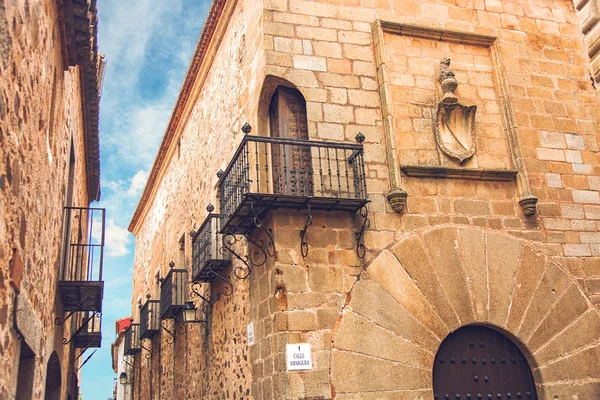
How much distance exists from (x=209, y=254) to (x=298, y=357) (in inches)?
123

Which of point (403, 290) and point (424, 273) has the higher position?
point (424, 273)

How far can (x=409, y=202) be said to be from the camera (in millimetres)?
7617

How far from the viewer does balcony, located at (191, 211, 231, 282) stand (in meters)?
9.14

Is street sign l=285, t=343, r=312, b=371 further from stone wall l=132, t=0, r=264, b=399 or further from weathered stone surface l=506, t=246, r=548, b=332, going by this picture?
weathered stone surface l=506, t=246, r=548, b=332

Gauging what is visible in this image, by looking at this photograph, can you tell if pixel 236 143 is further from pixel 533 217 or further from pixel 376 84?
pixel 533 217

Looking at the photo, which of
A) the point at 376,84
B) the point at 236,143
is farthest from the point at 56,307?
the point at 376,84

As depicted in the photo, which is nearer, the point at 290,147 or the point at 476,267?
the point at 476,267

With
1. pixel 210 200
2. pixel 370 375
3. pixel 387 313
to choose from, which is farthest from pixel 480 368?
pixel 210 200

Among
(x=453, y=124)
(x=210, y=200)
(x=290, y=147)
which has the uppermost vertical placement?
(x=210, y=200)

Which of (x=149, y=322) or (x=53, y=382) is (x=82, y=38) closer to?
(x=53, y=382)

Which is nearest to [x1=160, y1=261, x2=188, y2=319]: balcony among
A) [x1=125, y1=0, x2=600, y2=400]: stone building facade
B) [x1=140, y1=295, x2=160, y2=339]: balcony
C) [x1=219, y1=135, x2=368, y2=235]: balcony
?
[x1=140, y1=295, x2=160, y2=339]: balcony

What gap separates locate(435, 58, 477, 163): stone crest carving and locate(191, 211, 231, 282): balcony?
3342mm

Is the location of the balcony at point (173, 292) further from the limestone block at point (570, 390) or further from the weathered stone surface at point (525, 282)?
the limestone block at point (570, 390)

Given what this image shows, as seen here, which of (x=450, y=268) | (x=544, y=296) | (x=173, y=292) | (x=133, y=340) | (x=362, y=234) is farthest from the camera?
(x=133, y=340)
